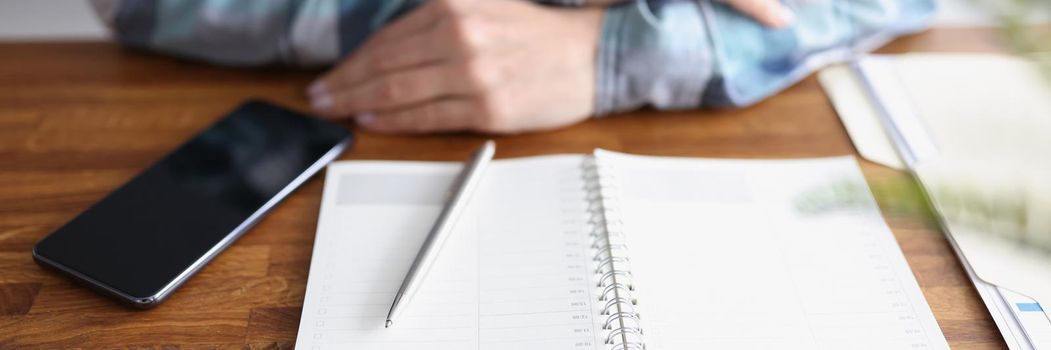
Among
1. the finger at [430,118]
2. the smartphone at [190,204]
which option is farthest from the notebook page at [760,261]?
the smartphone at [190,204]

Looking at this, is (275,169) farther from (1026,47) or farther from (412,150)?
(1026,47)

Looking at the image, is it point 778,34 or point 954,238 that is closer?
point 954,238

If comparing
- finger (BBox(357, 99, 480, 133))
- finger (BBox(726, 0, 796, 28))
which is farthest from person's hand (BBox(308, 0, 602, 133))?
finger (BBox(726, 0, 796, 28))

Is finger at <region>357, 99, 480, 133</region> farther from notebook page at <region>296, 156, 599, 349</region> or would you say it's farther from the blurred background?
the blurred background

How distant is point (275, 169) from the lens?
24.6 inches

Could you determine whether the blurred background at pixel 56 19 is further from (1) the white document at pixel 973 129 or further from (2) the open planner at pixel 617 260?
(2) the open planner at pixel 617 260

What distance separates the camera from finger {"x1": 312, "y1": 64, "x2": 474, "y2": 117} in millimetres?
682

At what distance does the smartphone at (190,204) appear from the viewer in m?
0.53

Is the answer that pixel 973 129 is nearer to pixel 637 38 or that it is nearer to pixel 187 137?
pixel 637 38

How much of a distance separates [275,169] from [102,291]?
0.15 metres

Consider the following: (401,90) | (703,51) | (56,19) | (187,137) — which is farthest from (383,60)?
(56,19)

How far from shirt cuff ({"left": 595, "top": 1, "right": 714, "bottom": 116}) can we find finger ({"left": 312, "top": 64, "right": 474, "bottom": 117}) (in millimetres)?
126

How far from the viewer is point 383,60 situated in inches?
27.7

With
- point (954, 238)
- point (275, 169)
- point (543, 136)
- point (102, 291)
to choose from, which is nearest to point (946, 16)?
point (954, 238)
